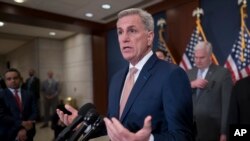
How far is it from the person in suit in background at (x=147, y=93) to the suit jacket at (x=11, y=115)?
1991mm

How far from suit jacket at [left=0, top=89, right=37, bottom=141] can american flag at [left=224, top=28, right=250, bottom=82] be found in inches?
117

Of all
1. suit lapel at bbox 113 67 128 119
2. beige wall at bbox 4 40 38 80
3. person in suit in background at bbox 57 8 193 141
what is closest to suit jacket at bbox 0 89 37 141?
person in suit in background at bbox 57 8 193 141

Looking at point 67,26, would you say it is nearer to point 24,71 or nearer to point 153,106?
point 24,71

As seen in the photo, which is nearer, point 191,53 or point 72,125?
point 72,125

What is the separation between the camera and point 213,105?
7.55 feet

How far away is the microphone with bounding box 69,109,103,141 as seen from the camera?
82cm

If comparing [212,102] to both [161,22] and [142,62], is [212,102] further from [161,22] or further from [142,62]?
[161,22]

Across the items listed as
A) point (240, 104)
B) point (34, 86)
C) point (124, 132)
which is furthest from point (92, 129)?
point (34, 86)

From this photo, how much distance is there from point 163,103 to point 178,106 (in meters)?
0.07

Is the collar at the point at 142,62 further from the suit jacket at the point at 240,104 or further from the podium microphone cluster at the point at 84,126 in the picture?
the suit jacket at the point at 240,104

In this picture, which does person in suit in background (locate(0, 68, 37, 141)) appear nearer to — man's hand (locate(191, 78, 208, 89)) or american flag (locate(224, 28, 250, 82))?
man's hand (locate(191, 78, 208, 89))

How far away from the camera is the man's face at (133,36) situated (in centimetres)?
116

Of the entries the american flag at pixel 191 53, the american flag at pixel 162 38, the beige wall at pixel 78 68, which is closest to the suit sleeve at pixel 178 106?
the american flag at pixel 191 53

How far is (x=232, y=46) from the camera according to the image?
381cm
